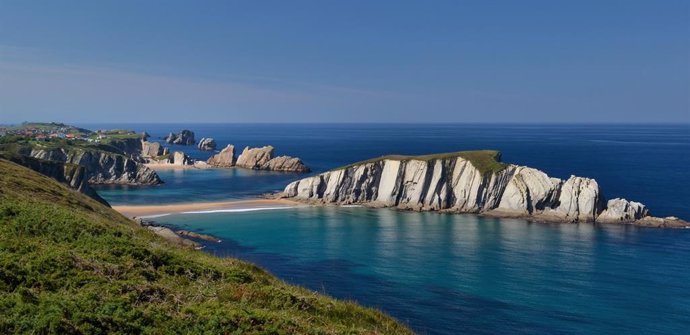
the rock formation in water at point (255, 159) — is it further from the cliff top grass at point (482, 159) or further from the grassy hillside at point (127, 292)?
the grassy hillside at point (127, 292)

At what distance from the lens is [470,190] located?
98.9m

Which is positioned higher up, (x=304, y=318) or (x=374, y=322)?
(x=304, y=318)

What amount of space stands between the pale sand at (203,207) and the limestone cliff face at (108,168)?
41028 millimetres

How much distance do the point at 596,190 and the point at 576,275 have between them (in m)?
40.2

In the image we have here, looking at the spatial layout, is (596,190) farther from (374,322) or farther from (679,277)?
(374,322)

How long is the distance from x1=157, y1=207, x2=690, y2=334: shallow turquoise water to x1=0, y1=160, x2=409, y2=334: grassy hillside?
2295 cm

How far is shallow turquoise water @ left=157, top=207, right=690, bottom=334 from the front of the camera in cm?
4181

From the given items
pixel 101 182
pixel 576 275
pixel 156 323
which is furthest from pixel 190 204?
pixel 156 323

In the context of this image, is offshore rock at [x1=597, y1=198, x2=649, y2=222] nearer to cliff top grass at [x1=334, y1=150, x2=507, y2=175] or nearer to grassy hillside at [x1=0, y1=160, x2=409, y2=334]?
cliff top grass at [x1=334, y1=150, x2=507, y2=175]

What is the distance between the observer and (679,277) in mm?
53812

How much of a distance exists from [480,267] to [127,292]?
160 feet

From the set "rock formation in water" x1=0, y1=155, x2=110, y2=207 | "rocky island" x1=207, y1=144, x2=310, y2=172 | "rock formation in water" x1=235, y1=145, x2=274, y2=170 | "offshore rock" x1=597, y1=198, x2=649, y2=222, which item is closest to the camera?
"offshore rock" x1=597, y1=198, x2=649, y2=222

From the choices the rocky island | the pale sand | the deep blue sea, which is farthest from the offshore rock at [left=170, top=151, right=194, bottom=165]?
the pale sand

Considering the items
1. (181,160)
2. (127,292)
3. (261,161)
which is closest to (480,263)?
(127,292)
